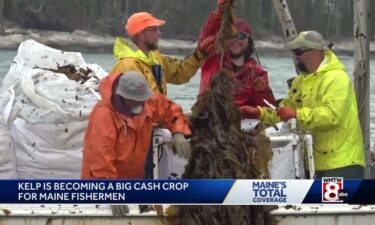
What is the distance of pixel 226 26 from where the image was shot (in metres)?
4.95

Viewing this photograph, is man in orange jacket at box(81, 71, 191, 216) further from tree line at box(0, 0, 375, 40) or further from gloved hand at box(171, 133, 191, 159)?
tree line at box(0, 0, 375, 40)

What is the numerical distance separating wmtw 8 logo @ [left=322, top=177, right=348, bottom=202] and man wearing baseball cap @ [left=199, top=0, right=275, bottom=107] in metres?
0.89

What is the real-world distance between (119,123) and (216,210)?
660 millimetres

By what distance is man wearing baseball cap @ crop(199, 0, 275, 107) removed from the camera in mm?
5156

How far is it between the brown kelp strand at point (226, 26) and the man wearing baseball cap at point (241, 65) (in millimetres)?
94

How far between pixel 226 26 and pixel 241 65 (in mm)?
357

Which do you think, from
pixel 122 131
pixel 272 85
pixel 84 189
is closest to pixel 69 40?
pixel 272 85

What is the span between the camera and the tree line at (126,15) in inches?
793

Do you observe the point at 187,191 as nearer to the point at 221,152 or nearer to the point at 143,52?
the point at 221,152

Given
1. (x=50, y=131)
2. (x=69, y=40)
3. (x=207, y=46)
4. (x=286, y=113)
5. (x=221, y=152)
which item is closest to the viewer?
(x=221, y=152)

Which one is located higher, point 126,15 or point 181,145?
point 181,145

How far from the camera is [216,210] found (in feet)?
14.4

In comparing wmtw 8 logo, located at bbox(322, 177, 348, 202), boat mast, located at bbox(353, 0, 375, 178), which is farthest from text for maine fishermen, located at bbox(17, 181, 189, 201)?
boat mast, located at bbox(353, 0, 375, 178)

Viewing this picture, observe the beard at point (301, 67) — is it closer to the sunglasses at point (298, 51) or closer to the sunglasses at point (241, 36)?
the sunglasses at point (298, 51)
